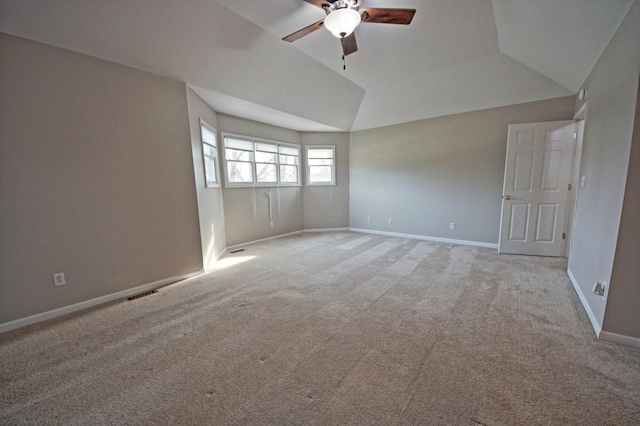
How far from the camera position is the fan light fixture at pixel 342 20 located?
74.3 inches

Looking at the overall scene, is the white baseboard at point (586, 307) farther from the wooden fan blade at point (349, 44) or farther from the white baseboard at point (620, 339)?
the wooden fan blade at point (349, 44)

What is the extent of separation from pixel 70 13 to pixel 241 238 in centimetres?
353

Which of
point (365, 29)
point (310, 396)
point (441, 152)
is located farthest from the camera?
point (441, 152)

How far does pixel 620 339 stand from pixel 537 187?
260cm

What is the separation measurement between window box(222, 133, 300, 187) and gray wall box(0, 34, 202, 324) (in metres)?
1.41

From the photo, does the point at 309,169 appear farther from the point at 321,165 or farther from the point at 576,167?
the point at 576,167

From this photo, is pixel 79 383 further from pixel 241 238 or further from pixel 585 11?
pixel 585 11

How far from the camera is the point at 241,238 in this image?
4.71m

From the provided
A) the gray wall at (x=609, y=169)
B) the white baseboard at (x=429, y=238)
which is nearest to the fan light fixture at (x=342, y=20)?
the gray wall at (x=609, y=169)

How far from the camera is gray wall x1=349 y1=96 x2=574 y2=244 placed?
4.08m

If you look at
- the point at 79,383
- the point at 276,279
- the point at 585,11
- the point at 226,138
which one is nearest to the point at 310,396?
the point at 79,383

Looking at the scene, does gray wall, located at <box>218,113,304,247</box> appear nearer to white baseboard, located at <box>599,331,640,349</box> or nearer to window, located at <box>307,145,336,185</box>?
window, located at <box>307,145,336,185</box>

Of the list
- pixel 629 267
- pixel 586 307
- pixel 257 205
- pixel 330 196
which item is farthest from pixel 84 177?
pixel 586 307

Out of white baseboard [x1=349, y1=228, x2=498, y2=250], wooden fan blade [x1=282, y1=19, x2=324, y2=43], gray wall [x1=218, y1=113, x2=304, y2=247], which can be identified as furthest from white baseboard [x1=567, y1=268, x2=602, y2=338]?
gray wall [x1=218, y1=113, x2=304, y2=247]
